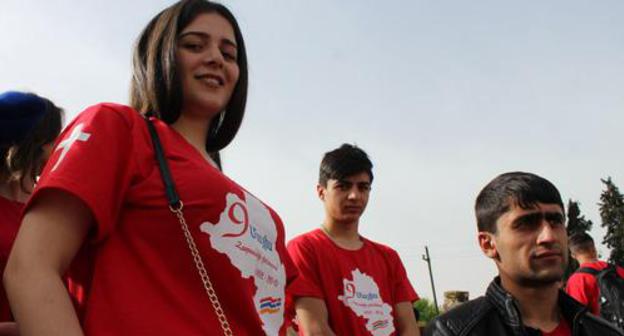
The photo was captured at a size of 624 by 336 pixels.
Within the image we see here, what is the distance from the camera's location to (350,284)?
4.28m

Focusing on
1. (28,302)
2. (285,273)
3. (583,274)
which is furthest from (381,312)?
(583,274)

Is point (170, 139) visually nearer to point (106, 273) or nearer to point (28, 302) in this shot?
point (106, 273)

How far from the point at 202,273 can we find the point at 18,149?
132cm

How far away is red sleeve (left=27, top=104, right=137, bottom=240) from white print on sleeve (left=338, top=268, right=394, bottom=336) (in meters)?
2.80

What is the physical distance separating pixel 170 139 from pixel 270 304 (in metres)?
0.55

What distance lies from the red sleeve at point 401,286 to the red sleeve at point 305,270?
24.5 inches

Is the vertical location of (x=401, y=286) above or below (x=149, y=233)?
below

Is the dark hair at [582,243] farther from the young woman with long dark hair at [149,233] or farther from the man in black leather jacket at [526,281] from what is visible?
the young woman with long dark hair at [149,233]

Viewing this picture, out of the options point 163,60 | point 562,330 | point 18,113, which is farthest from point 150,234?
point 562,330

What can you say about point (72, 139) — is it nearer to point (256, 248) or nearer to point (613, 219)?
point (256, 248)

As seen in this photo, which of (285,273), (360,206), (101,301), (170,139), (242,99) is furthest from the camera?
(360,206)

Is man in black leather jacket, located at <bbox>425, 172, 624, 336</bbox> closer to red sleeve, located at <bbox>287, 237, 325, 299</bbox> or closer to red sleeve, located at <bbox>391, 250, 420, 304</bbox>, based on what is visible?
red sleeve, located at <bbox>287, 237, 325, 299</bbox>

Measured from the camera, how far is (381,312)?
4.30 m

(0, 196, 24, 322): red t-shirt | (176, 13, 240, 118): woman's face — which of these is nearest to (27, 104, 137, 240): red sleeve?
(176, 13, 240, 118): woman's face
